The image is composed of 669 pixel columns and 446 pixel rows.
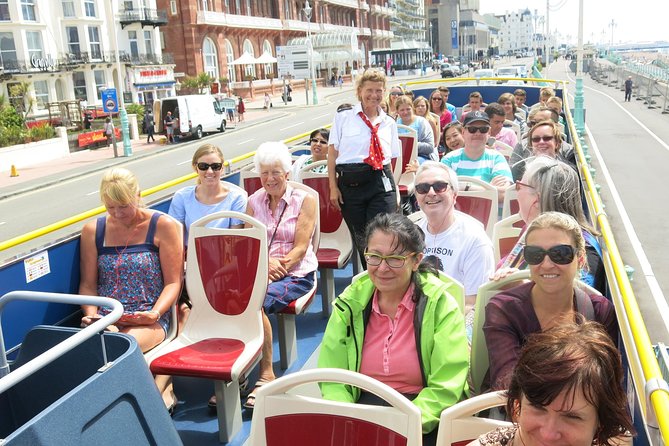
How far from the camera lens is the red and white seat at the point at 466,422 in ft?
6.56

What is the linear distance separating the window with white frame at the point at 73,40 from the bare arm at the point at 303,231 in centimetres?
4067

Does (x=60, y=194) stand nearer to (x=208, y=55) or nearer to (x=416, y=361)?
(x=416, y=361)

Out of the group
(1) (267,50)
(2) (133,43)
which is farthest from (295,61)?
(1) (267,50)

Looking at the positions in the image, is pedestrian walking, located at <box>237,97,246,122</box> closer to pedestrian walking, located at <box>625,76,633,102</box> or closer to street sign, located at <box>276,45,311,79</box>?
street sign, located at <box>276,45,311,79</box>

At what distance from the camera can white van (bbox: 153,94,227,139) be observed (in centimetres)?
2995

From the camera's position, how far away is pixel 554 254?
2627 mm

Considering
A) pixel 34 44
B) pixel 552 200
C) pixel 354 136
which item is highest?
pixel 34 44

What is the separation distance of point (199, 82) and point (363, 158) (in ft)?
141

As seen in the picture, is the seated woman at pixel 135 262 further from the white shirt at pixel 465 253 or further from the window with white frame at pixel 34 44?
the window with white frame at pixel 34 44

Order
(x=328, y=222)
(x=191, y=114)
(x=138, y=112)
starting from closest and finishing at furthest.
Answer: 1. (x=328, y=222)
2. (x=191, y=114)
3. (x=138, y=112)

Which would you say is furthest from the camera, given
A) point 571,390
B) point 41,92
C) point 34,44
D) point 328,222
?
point 41,92

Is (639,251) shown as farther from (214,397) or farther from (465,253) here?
(214,397)

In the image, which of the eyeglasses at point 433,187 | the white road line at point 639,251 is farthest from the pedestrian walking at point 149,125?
the eyeglasses at point 433,187

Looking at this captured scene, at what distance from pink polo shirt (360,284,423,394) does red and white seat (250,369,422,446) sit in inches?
28.6
